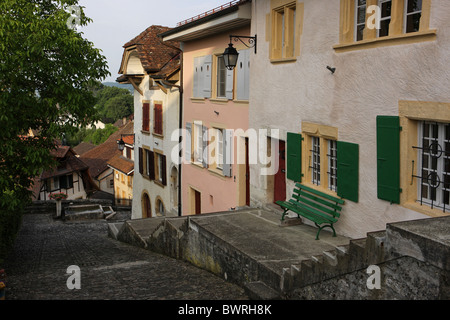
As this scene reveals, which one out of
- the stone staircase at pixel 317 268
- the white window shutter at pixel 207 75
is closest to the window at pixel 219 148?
the white window shutter at pixel 207 75

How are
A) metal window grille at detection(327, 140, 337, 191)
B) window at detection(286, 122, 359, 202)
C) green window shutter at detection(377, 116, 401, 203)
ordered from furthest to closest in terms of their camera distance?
metal window grille at detection(327, 140, 337, 191), window at detection(286, 122, 359, 202), green window shutter at detection(377, 116, 401, 203)

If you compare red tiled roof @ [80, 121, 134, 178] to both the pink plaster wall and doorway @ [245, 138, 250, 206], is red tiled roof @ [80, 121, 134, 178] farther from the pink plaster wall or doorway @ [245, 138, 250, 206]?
doorway @ [245, 138, 250, 206]

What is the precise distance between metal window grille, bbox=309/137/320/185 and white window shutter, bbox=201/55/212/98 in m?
6.31

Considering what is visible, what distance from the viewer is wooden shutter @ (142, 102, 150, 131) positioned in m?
22.2

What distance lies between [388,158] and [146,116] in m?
16.4

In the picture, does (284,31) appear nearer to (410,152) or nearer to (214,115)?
(410,152)

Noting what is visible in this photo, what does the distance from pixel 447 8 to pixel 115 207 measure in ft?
99.1

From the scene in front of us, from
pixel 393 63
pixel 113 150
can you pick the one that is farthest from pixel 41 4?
pixel 113 150

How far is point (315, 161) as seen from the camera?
9.84 meters

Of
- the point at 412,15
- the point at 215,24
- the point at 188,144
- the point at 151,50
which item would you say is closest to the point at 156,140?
the point at 151,50

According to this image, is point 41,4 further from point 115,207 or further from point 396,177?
point 115,207

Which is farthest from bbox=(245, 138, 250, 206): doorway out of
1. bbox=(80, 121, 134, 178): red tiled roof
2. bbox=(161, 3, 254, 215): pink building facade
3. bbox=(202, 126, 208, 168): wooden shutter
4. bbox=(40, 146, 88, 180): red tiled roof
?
bbox=(80, 121, 134, 178): red tiled roof

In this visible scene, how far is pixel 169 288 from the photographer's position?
25.7 ft

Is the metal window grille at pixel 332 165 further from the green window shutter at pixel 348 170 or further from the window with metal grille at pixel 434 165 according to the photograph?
the window with metal grille at pixel 434 165
